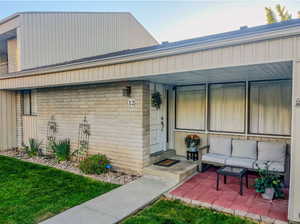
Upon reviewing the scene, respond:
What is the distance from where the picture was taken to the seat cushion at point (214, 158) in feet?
16.9

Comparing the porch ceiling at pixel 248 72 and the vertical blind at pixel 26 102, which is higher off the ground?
the porch ceiling at pixel 248 72

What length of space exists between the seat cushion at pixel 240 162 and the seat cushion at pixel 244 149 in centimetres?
21

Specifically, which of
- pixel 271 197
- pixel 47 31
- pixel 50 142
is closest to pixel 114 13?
pixel 47 31

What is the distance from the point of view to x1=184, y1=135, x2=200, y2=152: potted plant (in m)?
6.08

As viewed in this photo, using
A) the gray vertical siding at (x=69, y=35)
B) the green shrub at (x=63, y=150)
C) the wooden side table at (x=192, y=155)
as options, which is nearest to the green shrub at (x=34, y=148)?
the green shrub at (x=63, y=150)

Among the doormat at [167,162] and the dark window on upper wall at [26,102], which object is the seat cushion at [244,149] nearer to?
the doormat at [167,162]

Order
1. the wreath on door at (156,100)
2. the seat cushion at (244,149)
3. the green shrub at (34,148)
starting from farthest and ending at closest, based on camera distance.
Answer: the green shrub at (34,148) → the wreath on door at (156,100) → the seat cushion at (244,149)

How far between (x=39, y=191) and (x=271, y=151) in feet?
17.2

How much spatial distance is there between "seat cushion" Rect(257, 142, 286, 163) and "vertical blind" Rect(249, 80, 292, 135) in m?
0.45

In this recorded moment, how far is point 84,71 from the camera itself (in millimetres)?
5531

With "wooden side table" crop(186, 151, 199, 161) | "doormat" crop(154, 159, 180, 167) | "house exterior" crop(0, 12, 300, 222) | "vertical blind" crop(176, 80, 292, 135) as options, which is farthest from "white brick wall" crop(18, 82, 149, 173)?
"vertical blind" crop(176, 80, 292, 135)

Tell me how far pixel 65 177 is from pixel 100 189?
4.57ft

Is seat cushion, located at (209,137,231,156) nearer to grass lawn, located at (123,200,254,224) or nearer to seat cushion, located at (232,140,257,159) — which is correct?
seat cushion, located at (232,140,257,159)

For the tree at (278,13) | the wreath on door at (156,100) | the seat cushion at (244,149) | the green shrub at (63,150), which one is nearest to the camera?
the seat cushion at (244,149)
